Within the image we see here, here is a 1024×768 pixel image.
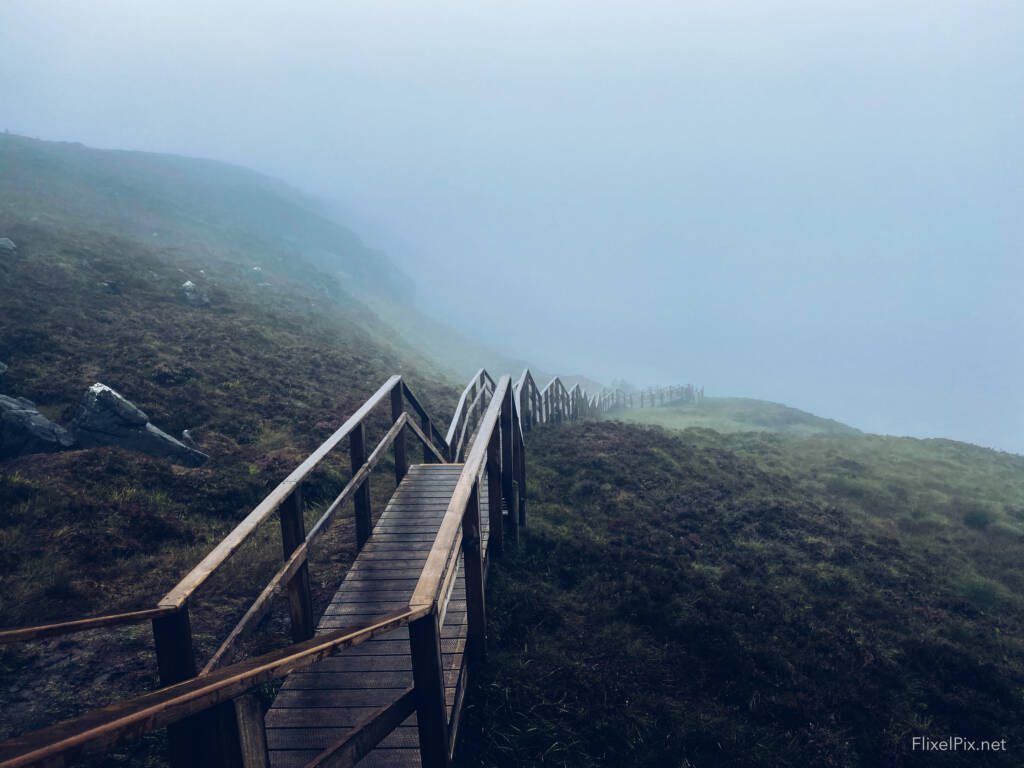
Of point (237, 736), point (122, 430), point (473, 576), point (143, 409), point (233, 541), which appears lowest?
point (473, 576)

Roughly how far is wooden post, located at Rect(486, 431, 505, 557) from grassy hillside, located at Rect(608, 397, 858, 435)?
703 inches

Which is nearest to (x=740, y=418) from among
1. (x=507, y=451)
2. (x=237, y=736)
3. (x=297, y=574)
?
(x=507, y=451)

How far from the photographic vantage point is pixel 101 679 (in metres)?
4.26

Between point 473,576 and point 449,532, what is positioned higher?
point 449,532

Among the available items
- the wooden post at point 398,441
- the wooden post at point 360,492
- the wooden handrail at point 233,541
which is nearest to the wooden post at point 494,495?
the wooden post at point 360,492

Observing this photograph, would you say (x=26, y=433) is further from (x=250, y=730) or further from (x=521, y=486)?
(x=250, y=730)

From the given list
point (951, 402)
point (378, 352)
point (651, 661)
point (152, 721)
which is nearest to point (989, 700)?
point (651, 661)

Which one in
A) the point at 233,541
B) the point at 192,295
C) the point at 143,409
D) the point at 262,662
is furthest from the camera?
the point at 192,295

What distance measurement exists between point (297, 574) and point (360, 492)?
163 centimetres

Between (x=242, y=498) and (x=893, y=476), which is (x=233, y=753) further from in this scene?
(x=893, y=476)

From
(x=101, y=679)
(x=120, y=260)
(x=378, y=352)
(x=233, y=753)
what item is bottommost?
(x=101, y=679)

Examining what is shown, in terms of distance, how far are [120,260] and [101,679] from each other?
2037cm

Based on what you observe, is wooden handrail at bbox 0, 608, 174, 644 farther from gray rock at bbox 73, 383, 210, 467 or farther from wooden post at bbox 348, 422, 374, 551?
gray rock at bbox 73, 383, 210, 467

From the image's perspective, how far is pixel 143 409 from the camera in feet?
32.1
